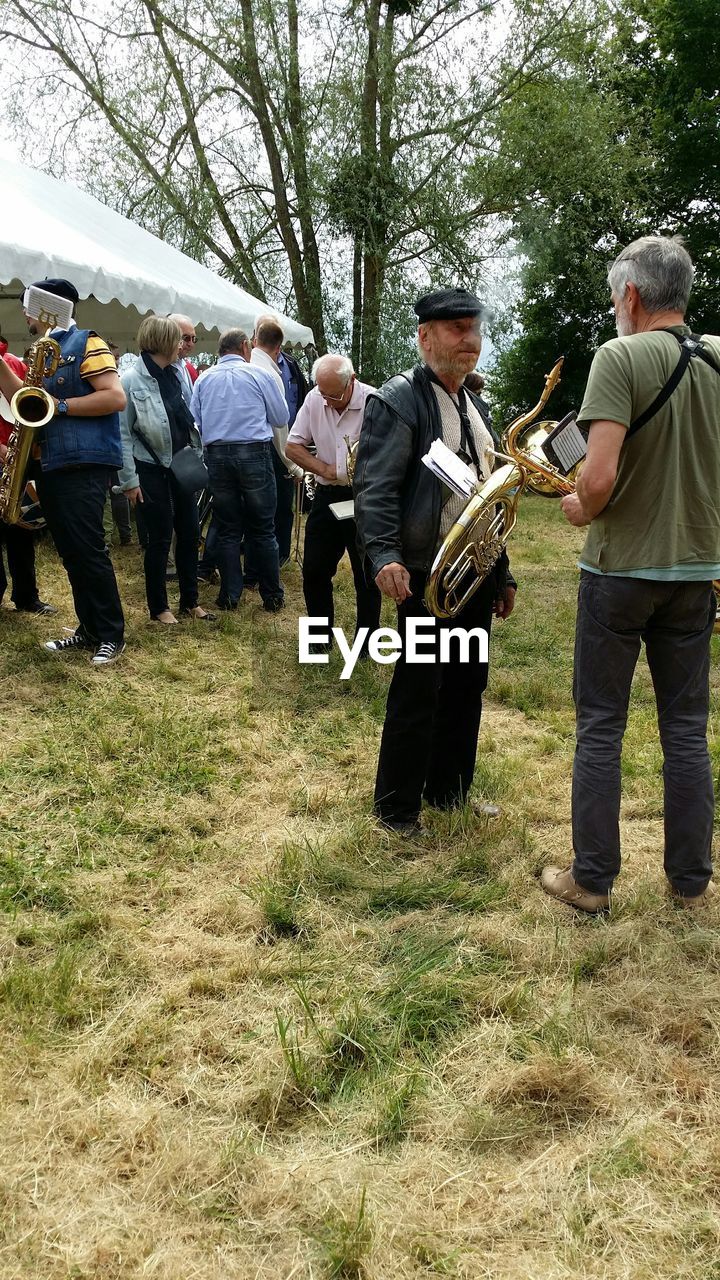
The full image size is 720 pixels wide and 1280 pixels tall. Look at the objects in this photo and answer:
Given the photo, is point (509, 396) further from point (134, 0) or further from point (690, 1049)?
point (690, 1049)

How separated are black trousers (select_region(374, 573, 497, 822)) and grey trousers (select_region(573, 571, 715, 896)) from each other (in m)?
0.56

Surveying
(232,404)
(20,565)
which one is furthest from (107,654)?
(232,404)

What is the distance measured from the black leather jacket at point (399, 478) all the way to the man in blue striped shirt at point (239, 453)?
10.6ft

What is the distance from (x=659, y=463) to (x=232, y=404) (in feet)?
13.4

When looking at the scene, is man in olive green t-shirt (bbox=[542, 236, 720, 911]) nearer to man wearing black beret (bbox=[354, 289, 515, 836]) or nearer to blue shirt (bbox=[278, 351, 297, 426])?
man wearing black beret (bbox=[354, 289, 515, 836])

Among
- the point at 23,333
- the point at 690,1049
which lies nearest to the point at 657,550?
the point at 690,1049

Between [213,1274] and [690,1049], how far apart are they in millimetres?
1300

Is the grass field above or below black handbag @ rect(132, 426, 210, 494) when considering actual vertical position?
below

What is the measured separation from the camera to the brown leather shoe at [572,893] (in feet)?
10.1

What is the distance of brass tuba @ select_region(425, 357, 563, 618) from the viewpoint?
10.8 feet

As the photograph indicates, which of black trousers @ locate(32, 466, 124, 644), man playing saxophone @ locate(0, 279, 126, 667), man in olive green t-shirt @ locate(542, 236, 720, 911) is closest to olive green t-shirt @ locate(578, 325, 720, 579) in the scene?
man in olive green t-shirt @ locate(542, 236, 720, 911)

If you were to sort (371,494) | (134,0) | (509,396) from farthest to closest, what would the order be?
Answer: (509,396), (134,0), (371,494)

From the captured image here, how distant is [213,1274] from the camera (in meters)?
1.82

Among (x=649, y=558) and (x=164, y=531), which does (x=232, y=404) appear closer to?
(x=164, y=531)
